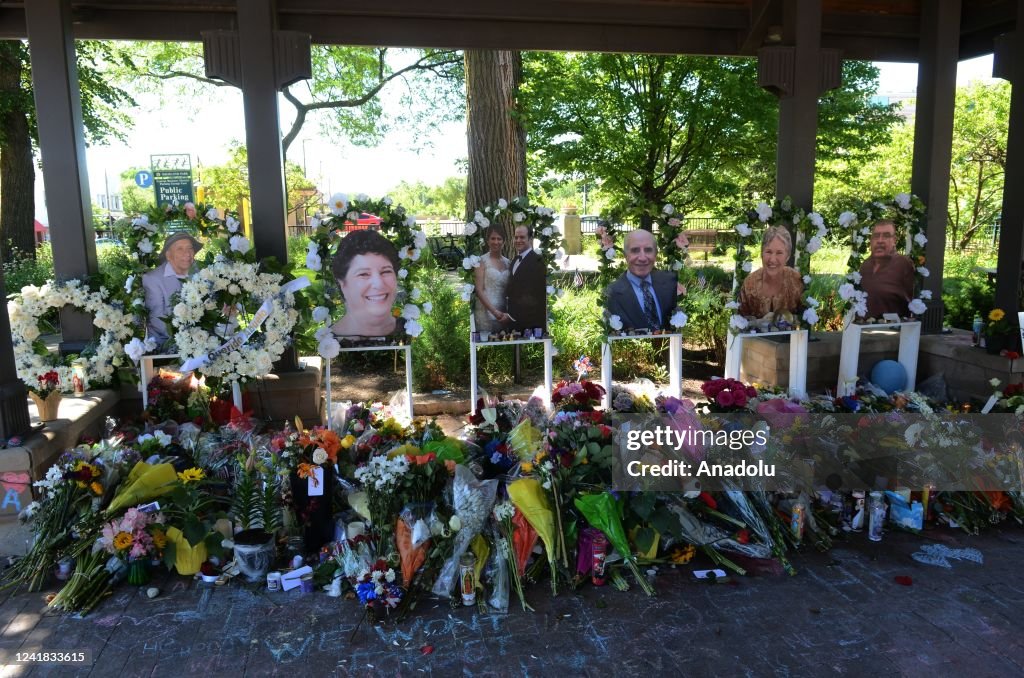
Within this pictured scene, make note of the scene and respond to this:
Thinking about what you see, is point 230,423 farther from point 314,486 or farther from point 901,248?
point 901,248

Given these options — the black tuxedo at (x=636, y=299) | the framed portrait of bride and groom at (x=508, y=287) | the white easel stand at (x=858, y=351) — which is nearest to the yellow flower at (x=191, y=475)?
the framed portrait of bride and groom at (x=508, y=287)

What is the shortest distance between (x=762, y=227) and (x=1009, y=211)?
227 cm

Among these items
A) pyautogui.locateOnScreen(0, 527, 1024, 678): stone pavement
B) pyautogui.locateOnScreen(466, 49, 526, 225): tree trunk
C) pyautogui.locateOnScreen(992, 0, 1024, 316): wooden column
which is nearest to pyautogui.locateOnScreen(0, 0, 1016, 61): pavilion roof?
pyautogui.locateOnScreen(992, 0, 1024, 316): wooden column

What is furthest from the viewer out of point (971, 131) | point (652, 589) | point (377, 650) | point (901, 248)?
point (971, 131)

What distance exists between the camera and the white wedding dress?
6.38m

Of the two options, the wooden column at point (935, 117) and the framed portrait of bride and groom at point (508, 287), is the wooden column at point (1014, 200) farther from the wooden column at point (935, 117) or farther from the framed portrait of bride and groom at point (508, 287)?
the framed portrait of bride and groom at point (508, 287)

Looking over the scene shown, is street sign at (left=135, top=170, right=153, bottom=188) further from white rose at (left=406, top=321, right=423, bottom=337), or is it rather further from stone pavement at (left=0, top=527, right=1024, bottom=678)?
stone pavement at (left=0, top=527, right=1024, bottom=678)

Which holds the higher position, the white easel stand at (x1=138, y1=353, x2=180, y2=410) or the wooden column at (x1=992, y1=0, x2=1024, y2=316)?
the wooden column at (x1=992, y1=0, x2=1024, y2=316)

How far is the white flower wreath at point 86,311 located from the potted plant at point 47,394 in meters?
A: 0.33

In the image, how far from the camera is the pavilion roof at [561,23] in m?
6.57

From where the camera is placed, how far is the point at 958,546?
4336 mm

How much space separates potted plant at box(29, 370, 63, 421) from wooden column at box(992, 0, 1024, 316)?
7.96 metres

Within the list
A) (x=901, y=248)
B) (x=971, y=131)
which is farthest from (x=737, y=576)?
(x=971, y=131)

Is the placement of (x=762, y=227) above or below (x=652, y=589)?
above
